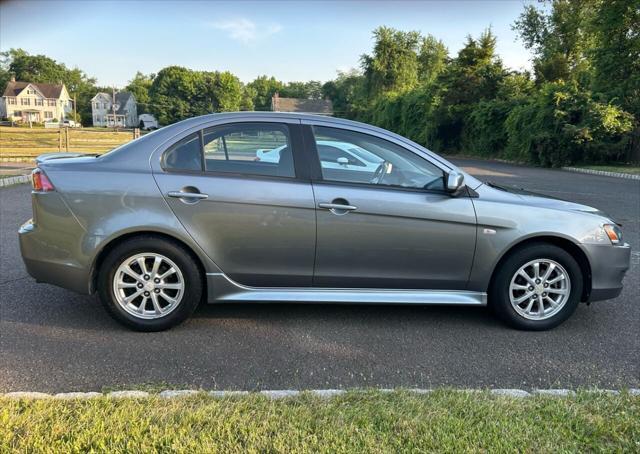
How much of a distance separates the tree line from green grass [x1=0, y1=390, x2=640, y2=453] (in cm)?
2316

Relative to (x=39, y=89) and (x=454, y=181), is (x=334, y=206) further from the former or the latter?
(x=39, y=89)

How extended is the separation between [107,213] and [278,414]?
80.0 inches

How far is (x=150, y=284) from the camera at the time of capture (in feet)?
12.4

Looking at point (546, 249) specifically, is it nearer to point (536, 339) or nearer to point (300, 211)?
point (536, 339)

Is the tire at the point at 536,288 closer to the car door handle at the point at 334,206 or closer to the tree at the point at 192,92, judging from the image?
the car door handle at the point at 334,206

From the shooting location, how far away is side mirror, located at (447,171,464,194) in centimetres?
377

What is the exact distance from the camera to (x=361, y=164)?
4.02m

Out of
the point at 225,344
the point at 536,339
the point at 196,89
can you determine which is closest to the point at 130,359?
the point at 225,344

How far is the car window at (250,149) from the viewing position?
3.87m

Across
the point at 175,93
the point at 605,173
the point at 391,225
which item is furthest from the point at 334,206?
the point at 175,93

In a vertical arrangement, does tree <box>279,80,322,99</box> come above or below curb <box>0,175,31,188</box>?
above

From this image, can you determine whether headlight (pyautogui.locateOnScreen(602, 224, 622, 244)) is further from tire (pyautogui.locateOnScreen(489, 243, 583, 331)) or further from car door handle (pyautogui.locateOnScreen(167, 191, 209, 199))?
car door handle (pyautogui.locateOnScreen(167, 191, 209, 199))

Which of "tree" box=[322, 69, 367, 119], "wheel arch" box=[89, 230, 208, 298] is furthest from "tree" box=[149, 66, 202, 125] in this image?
"wheel arch" box=[89, 230, 208, 298]

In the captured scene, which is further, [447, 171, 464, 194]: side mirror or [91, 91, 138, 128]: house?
[91, 91, 138, 128]: house
